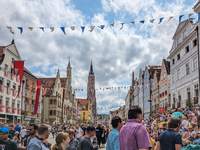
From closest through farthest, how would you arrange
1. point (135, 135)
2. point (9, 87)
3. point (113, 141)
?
point (135, 135), point (113, 141), point (9, 87)

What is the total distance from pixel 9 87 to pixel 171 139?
3284cm

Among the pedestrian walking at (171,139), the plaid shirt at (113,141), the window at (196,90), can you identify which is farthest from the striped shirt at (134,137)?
the window at (196,90)

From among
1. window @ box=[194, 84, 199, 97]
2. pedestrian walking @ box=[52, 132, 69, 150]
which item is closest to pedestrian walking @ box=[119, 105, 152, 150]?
pedestrian walking @ box=[52, 132, 69, 150]

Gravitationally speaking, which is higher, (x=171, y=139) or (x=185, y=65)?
(x=185, y=65)

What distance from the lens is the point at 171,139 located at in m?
4.67

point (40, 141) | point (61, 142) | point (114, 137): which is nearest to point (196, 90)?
point (114, 137)

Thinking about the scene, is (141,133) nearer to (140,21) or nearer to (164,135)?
(164,135)

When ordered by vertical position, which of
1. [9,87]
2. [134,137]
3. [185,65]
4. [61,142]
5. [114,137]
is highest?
[185,65]

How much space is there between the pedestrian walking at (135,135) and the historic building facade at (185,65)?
75.1 feet

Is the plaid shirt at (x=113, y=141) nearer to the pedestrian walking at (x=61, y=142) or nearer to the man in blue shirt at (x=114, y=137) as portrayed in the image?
the man in blue shirt at (x=114, y=137)

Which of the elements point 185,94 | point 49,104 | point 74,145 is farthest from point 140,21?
point 49,104

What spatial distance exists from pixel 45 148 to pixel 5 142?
4.51 feet

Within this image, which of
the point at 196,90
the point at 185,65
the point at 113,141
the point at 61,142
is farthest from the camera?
the point at 185,65

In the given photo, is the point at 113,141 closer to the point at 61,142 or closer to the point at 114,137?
the point at 114,137
